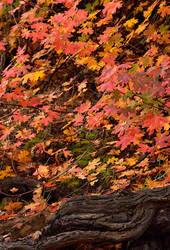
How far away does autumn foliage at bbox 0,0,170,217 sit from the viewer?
99.1 inches

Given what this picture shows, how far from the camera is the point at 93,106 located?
3.24 metres

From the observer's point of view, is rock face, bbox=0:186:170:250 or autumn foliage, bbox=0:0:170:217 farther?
autumn foliage, bbox=0:0:170:217

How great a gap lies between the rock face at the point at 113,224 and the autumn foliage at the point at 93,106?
708 mm

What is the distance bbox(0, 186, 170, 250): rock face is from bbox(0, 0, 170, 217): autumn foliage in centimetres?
71

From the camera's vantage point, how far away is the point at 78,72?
20.5 feet

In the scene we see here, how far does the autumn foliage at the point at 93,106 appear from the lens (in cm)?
252

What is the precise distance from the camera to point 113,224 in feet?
6.82

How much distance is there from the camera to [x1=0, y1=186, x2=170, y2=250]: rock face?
204 cm

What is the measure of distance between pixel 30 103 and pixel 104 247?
212cm

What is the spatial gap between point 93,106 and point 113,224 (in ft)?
5.31

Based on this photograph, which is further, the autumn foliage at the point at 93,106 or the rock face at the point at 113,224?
the autumn foliage at the point at 93,106

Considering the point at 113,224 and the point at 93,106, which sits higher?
the point at 93,106

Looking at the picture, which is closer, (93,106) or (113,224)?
(113,224)

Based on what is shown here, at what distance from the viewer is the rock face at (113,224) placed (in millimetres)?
2045
